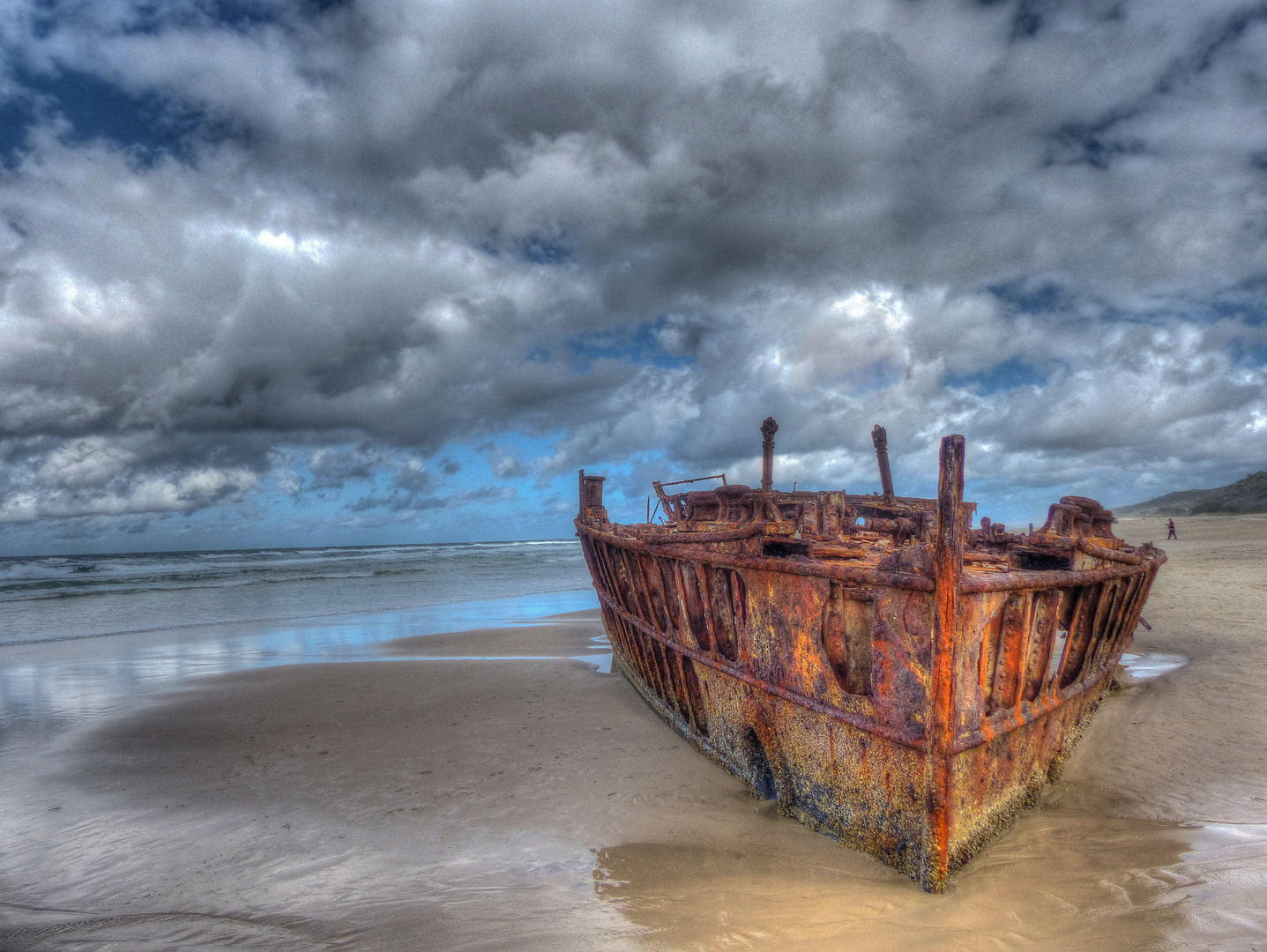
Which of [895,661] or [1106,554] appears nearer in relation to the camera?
[895,661]

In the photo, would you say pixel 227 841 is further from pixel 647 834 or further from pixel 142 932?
pixel 647 834

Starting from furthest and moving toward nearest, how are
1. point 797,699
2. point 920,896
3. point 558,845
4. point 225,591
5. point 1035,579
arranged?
point 225,591, point 558,845, point 797,699, point 1035,579, point 920,896

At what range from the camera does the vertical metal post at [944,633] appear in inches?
145

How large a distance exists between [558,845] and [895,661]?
3086 millimetres

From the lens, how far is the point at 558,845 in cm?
505

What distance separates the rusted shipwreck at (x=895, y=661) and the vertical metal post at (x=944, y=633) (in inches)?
0.4

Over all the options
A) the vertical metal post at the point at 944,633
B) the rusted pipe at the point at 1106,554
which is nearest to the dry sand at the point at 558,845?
the vertical metal post at the point at 944,633

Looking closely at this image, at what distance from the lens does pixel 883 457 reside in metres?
11.4

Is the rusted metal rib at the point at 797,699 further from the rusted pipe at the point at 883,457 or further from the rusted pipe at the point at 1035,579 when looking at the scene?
the rusted pipe at the point at 883,457

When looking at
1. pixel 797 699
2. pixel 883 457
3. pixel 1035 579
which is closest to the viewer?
pixel 1035 579

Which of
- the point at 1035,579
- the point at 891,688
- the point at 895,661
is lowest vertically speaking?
the point at 891,688

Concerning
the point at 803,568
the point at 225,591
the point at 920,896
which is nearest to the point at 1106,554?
the point at 803,568

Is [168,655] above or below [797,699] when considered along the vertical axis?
below

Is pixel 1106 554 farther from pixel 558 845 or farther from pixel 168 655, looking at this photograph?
pixel 168 655
